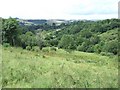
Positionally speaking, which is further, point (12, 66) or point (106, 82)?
point (12, 66)

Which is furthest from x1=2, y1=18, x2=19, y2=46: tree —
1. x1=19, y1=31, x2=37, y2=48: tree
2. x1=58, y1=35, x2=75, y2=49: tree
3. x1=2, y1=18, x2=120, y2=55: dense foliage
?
x1=58, y1=35, x2=75, y2=49: tree

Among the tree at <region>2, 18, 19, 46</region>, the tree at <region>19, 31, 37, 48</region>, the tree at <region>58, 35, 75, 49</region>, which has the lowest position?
the tree at <region>58, 35, 75, 49</region>

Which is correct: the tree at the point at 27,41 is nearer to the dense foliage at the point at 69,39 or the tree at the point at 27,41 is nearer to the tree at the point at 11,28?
the dense foliage at the point at 69,39

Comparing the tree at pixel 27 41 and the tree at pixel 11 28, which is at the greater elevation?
the tree at pixel 11 28

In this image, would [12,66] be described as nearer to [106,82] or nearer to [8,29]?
[106,82]

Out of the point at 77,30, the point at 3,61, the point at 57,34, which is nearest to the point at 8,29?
the point at 3,61

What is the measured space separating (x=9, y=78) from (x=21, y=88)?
839 millimetres

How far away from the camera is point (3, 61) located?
351 inches

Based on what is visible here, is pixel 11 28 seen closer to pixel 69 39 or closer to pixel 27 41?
pixel 27 41

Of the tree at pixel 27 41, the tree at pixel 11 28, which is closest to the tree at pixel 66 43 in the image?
the tree at pixel 27 41

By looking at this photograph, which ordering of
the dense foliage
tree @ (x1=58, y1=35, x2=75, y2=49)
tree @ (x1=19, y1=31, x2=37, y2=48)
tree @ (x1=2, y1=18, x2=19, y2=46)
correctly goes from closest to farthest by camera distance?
tree @ (x1=2, y1=18, x2=19, y2=46) < the dense foliage < tree @ (x1=19, y1=31, x2=37, y2=48) < tree @ (x1=58, y1=35, x2=75, y2=49)

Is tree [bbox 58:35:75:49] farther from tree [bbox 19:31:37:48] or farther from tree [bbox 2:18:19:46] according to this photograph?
tree [bbox 2:18:19:46]

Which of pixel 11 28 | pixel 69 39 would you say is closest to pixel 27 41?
pixel 11 28

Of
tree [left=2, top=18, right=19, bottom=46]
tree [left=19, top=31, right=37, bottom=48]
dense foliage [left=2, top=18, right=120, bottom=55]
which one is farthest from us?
tree [left=19, top=31, right=37, bottom=48]
